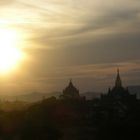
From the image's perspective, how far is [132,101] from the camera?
394 ft

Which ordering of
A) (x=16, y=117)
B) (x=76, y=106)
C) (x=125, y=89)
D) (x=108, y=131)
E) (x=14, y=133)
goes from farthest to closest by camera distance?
(x=125, y=89), (x=76, y=106), (x=16, y=117), (x=14, y=133), (x=108, y=131)

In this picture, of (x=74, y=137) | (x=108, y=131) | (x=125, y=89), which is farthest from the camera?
(x=125, y=89)

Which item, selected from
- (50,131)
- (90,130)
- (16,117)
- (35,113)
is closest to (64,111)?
(35,113)

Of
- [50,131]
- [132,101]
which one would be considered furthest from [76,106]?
[50,131]

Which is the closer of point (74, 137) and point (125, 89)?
point (74, 137)

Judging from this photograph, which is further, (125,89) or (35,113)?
(125,89)

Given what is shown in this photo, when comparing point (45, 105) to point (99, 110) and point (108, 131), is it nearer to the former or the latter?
point (99, 110)

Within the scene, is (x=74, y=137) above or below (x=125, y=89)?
below

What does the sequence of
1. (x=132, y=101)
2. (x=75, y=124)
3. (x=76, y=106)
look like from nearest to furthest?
(x=75, y=124) → (x=76, y=106) → (x=132, y=101)

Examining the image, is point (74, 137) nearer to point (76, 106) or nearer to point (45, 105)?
point (45, 105)

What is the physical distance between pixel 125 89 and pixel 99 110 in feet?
127

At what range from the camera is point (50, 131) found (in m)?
53.7

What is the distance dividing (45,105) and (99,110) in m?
10.5

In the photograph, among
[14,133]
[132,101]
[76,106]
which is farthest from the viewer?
[132,101]
